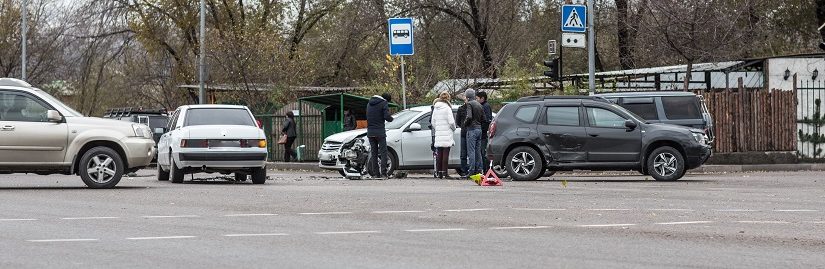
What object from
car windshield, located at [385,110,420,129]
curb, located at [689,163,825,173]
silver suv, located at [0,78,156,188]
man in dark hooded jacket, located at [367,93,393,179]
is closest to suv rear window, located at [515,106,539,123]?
man in dark hooded jacket, located at [367,93,393,179]

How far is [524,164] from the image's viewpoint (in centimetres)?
2495

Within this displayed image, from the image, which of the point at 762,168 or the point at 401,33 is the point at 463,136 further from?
the point at 762,168

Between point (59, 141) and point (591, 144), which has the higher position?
point (59, 141)

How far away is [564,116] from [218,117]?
19.1 ft

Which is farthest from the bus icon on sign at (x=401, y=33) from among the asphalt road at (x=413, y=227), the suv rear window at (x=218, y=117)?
the asphalt road at (x=413, y=227)

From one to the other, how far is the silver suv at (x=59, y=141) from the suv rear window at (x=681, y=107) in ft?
34.3

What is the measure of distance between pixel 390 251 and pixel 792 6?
39022 mm

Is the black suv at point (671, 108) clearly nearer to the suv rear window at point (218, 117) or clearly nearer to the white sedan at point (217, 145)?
the suv rear window at point (218, 117)

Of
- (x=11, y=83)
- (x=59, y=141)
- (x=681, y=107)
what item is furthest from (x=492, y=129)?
(x=11, y=83)

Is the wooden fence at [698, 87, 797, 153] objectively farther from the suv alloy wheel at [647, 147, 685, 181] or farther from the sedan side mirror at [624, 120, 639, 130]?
the sedan side mirror at [624, 120, 639, 130]

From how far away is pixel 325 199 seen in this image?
18.1 m

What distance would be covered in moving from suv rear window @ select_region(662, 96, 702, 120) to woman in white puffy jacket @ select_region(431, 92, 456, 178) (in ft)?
15.2

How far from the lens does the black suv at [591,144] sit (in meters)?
24.8

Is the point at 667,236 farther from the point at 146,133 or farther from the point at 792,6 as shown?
the point at 792,6
